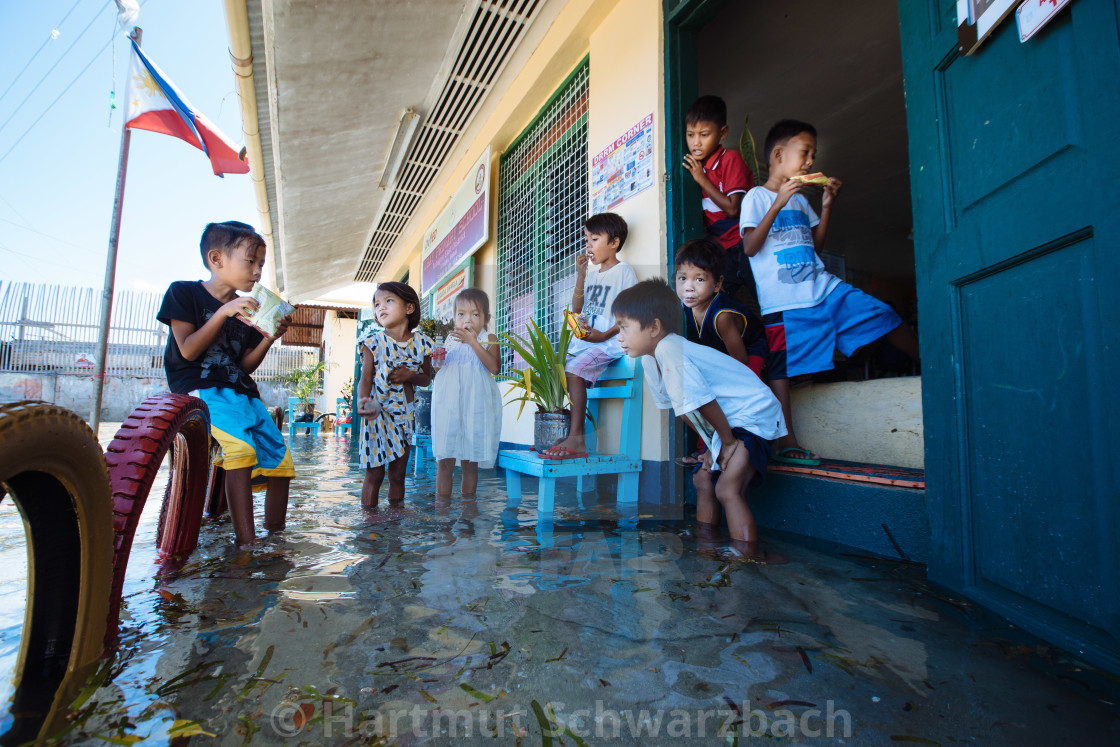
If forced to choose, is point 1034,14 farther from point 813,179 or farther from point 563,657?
point 563,657

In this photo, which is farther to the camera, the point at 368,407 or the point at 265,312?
the point at 368,407

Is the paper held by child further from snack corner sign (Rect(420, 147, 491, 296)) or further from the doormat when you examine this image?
snack corner sign (Rect(420, 147, 491, 296))

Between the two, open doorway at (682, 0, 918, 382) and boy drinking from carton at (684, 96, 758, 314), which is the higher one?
open doorway at (682, 0, 918, 382)

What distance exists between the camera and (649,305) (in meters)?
2.26

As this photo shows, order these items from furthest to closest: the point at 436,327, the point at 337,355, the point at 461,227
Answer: the point at 337,355
the point at 461,227
the point at 436,327

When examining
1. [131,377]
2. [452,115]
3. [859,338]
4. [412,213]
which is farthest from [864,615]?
[131,377]

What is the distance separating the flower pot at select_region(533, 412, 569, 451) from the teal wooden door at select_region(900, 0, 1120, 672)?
6.08ft

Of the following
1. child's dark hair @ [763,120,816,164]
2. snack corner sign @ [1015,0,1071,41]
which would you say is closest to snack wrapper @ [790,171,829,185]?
child's dark hair @ [763,120,816,164]

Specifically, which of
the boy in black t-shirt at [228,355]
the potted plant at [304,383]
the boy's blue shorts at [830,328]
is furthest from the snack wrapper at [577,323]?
the potted plant at [304,383]

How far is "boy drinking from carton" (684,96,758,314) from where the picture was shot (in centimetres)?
284

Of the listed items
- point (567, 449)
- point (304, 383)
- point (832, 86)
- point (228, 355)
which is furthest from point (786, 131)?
point (304, 383)

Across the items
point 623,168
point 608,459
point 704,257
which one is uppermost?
point 623,168

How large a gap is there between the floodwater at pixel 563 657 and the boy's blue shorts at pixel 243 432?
0.36m

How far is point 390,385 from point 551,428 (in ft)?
3.06
